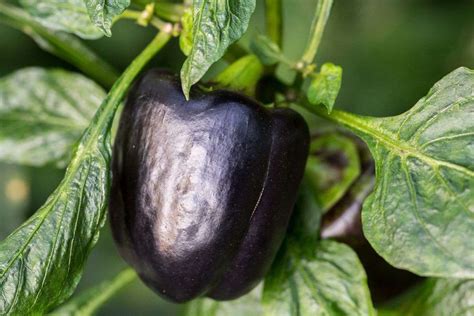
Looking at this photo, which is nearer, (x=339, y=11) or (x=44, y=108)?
(x=44, y=108)

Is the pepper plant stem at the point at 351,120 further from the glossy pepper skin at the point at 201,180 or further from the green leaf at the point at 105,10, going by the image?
the green leaf at the point at 105,10

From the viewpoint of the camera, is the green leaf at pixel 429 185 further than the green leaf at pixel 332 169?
No

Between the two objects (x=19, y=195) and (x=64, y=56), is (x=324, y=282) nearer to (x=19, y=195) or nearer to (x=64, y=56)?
(x=64, y=56)

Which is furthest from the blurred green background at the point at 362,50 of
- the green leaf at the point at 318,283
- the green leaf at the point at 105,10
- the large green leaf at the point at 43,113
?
the green leaf at the point at 105,10

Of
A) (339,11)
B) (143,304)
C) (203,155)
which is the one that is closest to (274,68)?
(203,155)

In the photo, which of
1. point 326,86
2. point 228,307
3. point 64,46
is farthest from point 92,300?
point 326,86

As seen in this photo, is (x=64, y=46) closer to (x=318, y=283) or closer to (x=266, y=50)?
(x=266, y=50)
